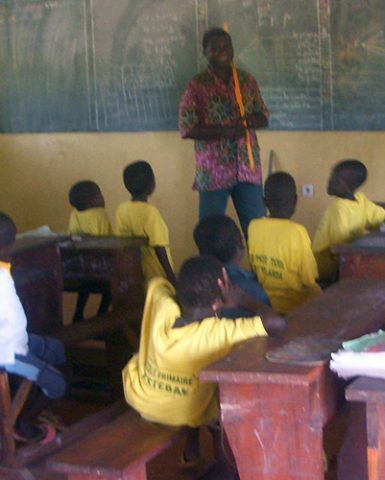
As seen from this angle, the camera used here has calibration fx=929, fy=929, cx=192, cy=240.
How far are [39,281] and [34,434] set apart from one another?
79cm

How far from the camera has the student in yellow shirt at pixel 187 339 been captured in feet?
8.72

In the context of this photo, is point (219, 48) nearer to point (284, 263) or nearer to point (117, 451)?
point (284, 263)

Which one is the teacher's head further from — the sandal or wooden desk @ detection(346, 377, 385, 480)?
wooden desk @ detection(346, 377, 385, 480)

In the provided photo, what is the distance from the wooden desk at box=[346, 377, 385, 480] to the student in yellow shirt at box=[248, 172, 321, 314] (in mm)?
1486

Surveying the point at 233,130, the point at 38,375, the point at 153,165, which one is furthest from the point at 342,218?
the point at 153,165

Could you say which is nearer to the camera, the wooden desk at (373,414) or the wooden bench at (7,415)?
the wooden desk at (373,414)

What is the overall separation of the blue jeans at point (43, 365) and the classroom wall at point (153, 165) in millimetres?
2470

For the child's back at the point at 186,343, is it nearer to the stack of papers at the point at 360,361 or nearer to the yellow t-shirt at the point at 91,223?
the stack of papers at the point at 360,361

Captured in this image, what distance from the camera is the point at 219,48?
490cm

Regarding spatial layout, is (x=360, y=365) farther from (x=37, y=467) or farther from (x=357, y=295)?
(x=37, y=467)

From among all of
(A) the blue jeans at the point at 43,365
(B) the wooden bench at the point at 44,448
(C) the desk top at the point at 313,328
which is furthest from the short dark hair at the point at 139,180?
(C) the desk top at the point at 313,328

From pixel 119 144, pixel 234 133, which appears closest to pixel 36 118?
pixel 119 144

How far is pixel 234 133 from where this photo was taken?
4984 millimetres

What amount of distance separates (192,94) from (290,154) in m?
0.97
